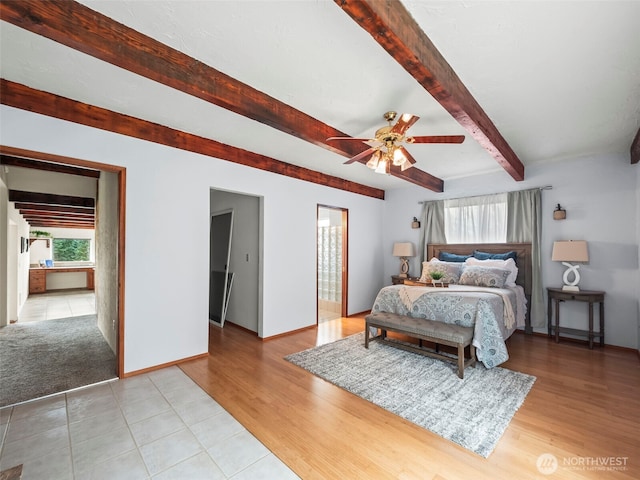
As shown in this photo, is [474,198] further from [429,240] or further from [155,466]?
[155,466]

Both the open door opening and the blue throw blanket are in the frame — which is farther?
the open door opening

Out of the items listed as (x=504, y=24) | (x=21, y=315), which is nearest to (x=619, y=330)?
(x=504, y=24)

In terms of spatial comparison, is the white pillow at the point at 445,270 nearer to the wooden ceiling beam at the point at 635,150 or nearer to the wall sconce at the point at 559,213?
the wall sconce at the point at 559,213

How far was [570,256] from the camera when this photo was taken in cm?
384

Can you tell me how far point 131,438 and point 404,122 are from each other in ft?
10.1

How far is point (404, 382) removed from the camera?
275 cm

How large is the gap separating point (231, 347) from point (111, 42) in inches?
130

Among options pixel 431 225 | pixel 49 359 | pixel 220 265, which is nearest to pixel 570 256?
pixel 431 225

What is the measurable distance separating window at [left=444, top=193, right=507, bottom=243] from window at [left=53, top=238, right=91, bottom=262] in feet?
40.1

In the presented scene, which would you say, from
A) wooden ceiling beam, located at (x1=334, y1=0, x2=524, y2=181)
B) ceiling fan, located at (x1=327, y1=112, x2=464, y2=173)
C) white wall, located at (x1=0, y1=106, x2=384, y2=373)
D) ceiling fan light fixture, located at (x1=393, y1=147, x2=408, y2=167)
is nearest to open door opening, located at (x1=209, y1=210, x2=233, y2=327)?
white wall, located at (x1=0, y1=106, x2=384, y2=373)

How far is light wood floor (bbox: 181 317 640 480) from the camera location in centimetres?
171

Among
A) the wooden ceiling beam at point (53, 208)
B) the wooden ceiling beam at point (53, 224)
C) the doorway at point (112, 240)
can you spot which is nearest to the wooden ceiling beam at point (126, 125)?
the doorway at point (112, 240)

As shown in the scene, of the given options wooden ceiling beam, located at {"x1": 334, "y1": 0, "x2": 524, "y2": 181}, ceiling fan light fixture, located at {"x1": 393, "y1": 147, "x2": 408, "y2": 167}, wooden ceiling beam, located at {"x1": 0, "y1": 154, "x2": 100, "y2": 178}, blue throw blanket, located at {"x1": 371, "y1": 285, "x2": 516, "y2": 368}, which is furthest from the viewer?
wooden ceiling beam, located at {"x1": 0, "y1": 154, "x2": 100, "y2": 178}

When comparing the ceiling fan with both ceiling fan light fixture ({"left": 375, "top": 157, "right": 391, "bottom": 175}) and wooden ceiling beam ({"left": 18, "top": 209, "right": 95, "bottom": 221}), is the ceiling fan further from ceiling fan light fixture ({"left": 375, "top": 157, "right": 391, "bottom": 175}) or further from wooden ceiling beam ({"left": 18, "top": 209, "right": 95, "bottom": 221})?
wooden ceiling beam ({"left": 18, "top": 209, "right": 95, "bottom": 221})
